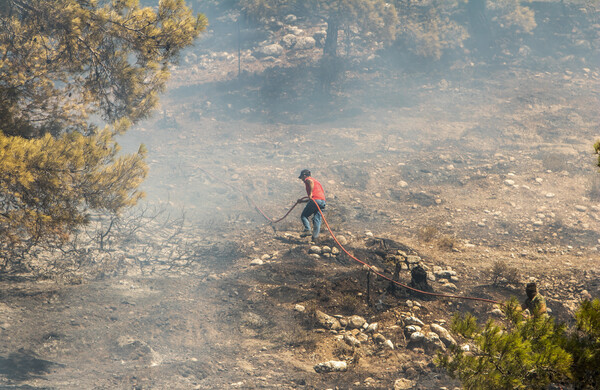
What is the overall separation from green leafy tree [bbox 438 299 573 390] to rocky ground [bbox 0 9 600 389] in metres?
1.29

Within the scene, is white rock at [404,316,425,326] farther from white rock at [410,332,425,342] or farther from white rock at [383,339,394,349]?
white rock at [383,339,394,349]

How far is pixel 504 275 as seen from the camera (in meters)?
5.33

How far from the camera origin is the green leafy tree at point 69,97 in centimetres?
432

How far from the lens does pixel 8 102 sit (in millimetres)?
4492

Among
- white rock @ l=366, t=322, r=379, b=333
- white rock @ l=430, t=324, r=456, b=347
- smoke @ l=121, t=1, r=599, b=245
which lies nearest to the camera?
white rock @ l=430, t=324, r=456, b=347

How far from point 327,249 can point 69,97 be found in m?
4.45

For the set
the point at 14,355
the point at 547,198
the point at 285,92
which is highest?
the point at 285,92

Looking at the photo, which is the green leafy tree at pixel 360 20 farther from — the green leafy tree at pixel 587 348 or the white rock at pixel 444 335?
the green leafy tree at pixel 587 348

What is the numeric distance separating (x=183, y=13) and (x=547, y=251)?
694cm

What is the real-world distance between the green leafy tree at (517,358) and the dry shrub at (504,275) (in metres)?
3.35

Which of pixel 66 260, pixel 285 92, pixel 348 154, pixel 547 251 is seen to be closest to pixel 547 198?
pixel 547 251

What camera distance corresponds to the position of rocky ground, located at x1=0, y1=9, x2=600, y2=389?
12.0 feet

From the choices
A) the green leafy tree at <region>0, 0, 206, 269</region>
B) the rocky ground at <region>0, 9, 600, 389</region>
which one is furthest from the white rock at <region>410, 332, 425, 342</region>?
the green leafy tree at <region>0, 0, 206, 269</region>

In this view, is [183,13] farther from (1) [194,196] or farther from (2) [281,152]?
(2) [281,152]
